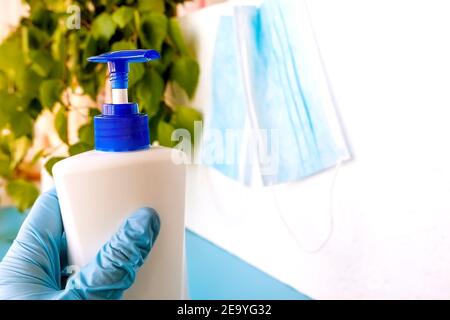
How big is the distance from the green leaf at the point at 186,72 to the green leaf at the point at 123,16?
85 mm

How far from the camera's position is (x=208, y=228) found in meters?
0.64

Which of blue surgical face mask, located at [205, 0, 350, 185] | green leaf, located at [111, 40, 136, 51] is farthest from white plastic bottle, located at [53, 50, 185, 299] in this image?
green leaf, located at [111, 40, 136, 51]

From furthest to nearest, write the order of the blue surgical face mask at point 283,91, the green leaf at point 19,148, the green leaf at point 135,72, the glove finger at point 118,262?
the green leaf at point 19,148, the green leaf at point 135,72, the blue surgical face mask at point 283,91, the glove finger at point 118,262

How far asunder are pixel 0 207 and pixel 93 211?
0.72 meters

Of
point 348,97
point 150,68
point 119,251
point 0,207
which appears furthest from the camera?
point 0,207

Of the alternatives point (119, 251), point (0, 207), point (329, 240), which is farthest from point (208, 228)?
point (0, 207)

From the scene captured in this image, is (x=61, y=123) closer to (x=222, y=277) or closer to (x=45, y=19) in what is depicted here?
(x=45, y=19)

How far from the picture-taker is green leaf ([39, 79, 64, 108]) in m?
0.61

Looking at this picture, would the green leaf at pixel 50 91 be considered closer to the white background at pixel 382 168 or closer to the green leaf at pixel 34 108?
the green leaf at pixel 34 108

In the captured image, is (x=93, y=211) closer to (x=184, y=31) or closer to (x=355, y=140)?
(x=355, y=140)

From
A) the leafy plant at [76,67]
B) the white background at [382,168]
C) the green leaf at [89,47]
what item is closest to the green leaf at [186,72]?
the leafy plant at [76,67]

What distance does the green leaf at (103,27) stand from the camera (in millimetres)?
575

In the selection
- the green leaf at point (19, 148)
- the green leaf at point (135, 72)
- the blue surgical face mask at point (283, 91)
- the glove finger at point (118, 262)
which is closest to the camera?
the glove finger at point (118, 262)

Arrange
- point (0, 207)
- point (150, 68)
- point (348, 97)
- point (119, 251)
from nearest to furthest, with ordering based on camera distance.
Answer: point (119, 251) < point (348, 97) < point (150, 68) < point (0, 207)
